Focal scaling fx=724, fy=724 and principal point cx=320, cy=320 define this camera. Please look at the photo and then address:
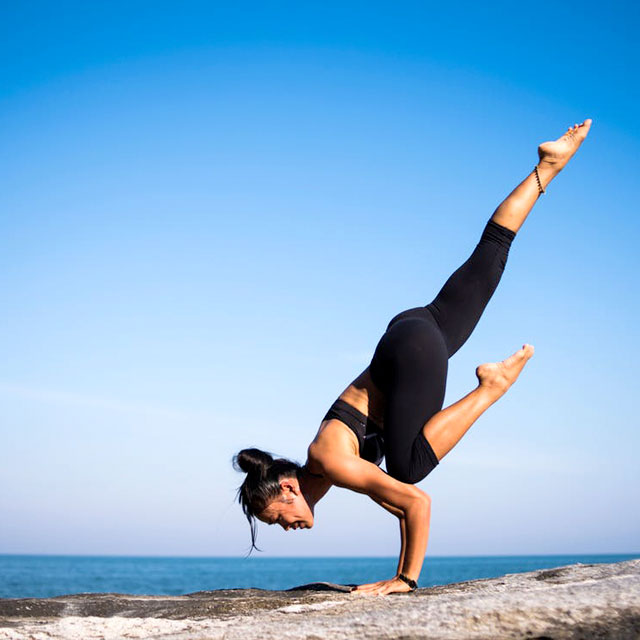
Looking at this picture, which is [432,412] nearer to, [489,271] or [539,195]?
[489,271]

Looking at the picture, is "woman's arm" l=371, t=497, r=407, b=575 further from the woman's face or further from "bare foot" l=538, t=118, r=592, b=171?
"bare foot" l=538, t=118, r=592, b=171

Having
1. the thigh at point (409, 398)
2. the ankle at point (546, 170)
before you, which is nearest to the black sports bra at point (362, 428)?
the thigh at point (409, 398)

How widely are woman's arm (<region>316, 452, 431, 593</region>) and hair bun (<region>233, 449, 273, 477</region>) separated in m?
0.40

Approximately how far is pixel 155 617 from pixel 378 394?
1683mm

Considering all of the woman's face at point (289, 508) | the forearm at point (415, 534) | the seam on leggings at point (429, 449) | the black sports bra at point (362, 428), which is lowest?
the forearm at point (415, 534)

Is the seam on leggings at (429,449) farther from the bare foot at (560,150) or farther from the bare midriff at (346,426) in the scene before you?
the bare foot at (560,150)

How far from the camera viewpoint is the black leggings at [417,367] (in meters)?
4.03

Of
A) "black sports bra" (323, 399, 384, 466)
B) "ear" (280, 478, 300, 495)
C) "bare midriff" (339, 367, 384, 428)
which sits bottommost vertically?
"ear" (280, 478, 300, 495)

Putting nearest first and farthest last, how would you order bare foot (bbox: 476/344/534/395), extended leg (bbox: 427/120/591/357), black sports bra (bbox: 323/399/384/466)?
black sports bra (bbox: 323/399/384/466)
bare foot (bbox: 476/344/534/395)
extended leg (bbox: 427/120/591/357)

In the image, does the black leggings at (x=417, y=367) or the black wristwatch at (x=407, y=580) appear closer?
the black wristwatch at (x=407, y=580)

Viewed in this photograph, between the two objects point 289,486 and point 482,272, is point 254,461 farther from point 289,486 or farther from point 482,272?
point 482,272

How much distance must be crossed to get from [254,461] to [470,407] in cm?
127

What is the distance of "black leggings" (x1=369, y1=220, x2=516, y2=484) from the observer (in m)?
4.03

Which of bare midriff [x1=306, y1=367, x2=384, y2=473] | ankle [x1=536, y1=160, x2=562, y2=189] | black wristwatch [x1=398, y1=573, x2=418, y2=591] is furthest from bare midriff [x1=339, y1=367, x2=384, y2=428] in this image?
ankle [x1=536, y1=160, x2=562, y2=189]
